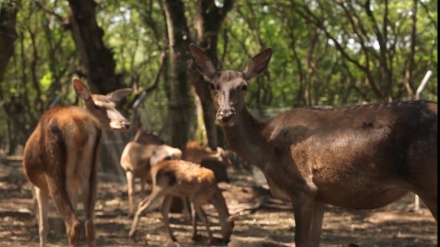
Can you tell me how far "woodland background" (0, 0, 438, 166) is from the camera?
15.1 m

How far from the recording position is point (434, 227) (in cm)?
1294

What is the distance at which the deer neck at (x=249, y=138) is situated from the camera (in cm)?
812

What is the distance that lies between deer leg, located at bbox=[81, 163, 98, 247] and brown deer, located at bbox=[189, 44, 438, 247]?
1.62m

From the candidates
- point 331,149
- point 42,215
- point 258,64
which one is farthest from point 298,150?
point 42,215

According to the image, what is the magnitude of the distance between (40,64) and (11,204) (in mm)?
21279

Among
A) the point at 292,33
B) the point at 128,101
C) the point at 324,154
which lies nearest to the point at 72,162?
the point at 324,154

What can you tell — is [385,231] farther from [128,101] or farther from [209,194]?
[128,101]

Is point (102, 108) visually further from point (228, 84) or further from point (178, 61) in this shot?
point (178, 61)

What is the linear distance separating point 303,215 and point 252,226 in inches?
228

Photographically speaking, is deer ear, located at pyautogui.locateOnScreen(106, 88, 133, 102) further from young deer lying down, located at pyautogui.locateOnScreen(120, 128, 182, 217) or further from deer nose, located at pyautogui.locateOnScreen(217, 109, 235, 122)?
young deer lying down, located at pyautogui.locateOnScreen(120, 128, 182, 217)

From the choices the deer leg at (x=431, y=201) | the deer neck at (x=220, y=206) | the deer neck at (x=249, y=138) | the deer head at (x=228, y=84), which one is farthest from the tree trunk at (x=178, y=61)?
the deer leg at (x=431, y=201)

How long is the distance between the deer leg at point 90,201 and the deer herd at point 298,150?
0.01 meters

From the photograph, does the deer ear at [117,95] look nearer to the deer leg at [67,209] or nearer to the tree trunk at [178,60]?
the deer leg at [67,209]

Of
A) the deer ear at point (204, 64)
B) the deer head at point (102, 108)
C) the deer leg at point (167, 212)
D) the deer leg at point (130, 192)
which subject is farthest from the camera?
the deer leg at point (130, 192)
